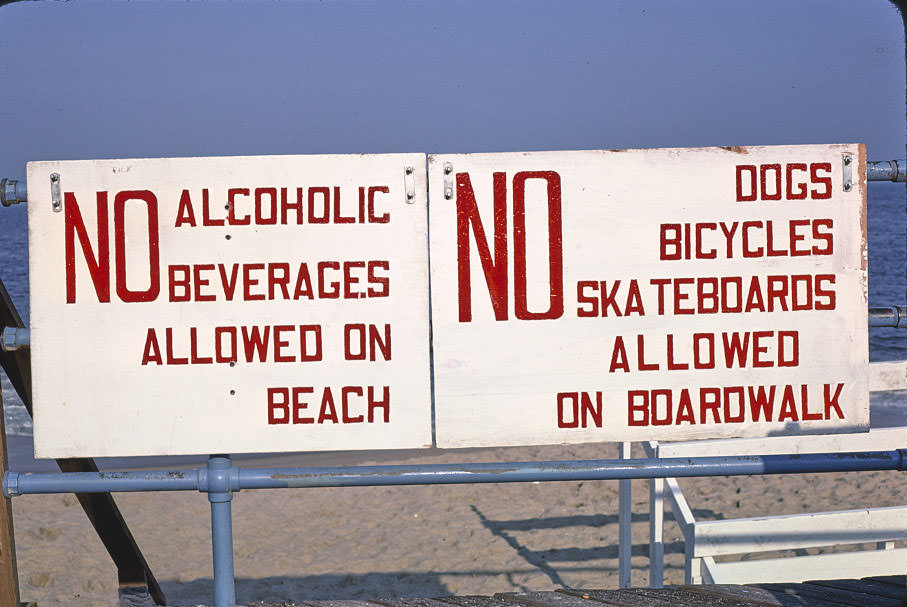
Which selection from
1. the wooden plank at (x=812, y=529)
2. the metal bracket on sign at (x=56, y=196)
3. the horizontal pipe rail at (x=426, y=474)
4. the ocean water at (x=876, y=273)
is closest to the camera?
the horizontal pipe rail at (x=426, y=474)

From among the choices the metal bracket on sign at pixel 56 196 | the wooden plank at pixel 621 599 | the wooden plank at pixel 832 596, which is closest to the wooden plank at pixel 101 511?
the metal bracket on sign at pixel 56 196

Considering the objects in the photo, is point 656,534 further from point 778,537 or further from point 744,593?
point 744,593

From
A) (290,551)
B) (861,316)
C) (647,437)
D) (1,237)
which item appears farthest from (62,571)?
(1,237)

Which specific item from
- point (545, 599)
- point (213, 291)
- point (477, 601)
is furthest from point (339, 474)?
point (545, 599)

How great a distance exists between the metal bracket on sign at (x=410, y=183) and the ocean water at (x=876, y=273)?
9.50 m

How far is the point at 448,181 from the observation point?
272 centimetres

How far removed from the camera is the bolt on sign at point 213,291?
2713mm

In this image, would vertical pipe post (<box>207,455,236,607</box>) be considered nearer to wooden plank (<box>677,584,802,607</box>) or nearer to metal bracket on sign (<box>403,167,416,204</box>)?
metal bracket on sign (<box>403,167,416,204</box>)

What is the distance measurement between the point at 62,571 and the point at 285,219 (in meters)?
6.27

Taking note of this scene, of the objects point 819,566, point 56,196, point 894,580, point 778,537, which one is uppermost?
point 56,196

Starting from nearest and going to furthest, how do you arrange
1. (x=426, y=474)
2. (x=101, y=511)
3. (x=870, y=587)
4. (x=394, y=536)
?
(x=426, y=474), (x=101, y=511), (x=870, y=587), (x=394, y=536)

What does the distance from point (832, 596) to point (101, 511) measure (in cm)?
259

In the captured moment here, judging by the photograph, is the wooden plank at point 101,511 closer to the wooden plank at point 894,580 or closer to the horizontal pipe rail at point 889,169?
the horizontal pipe rail at point 889,169

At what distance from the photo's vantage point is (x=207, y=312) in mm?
2730
